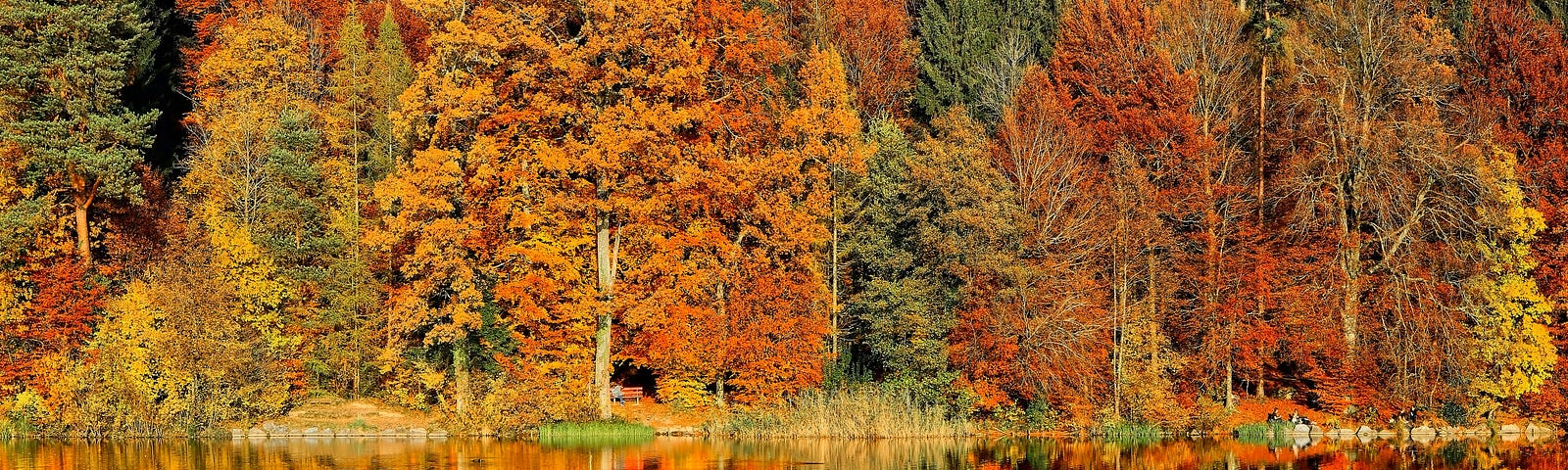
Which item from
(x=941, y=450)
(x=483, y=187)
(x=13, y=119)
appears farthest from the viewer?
(x=13, y=119)

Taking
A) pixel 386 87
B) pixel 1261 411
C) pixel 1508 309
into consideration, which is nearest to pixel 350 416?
pixel 386 87

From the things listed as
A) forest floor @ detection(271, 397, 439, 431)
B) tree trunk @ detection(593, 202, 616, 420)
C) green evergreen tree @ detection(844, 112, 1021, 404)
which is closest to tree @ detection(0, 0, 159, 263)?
forest floor @ detection(271, 397, 439, 431)

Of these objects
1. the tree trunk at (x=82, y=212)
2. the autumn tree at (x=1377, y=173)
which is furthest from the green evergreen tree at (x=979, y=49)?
the tree trunk at (x=82, y=212)

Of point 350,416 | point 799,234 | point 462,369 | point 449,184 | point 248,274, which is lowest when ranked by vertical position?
point 350,416

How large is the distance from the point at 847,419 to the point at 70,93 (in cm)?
2253

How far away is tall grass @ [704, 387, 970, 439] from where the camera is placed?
46406 mm

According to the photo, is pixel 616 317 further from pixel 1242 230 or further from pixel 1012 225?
pixel 1242 230

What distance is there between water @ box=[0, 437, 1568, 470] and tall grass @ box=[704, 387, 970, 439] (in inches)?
27.9

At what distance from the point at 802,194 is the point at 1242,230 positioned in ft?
41.0

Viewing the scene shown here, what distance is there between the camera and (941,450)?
140 feet

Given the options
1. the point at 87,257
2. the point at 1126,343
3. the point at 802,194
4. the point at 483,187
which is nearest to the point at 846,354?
the point at 802,194

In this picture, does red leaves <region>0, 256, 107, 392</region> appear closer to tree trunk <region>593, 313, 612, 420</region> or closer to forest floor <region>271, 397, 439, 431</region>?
forest floor <region>271, 397, 439, 431</region>

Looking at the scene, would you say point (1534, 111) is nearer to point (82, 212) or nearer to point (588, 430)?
point (588, 430)

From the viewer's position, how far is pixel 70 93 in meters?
51.5
